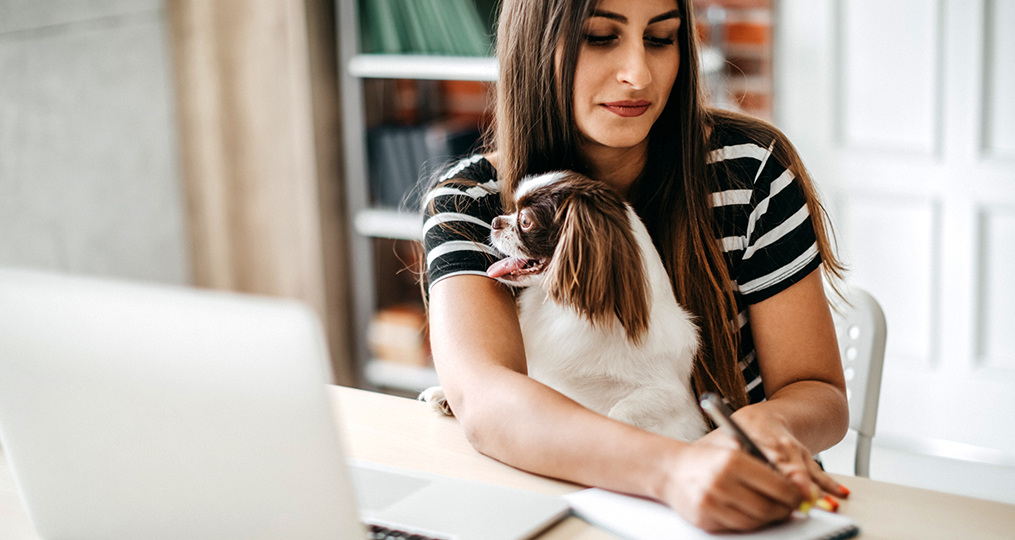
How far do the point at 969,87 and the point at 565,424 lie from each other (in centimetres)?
196

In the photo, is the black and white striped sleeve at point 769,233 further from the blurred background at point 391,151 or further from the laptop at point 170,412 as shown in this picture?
the blurred background at point 391,151

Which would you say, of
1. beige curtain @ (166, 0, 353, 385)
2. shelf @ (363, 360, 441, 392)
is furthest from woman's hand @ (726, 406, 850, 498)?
beige curtain @ (166, 0, 353, 385)

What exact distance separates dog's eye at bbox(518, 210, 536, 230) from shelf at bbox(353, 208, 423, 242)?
1661mm

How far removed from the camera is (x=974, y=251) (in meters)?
2.37

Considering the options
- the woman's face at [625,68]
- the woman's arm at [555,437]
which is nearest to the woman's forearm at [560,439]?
the woman's arm at [555,437]

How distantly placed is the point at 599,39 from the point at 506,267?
331 millimetres

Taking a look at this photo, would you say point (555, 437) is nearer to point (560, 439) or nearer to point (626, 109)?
point (560, 439)

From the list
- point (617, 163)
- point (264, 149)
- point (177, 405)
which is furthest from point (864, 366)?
point (264, 149)

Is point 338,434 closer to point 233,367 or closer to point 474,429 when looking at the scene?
point 233,367

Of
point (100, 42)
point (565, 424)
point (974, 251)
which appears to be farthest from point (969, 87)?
point (100, 42)

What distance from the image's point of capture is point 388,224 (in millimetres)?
2873

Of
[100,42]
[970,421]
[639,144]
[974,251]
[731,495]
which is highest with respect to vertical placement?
[100,42]

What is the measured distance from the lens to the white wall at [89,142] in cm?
244

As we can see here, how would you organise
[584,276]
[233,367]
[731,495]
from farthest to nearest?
1. [584,276]
2. [731,495]
3. [233,367]
